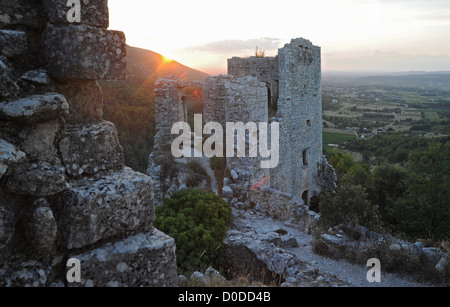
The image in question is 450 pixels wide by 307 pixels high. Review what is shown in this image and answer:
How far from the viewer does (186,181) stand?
1171cm

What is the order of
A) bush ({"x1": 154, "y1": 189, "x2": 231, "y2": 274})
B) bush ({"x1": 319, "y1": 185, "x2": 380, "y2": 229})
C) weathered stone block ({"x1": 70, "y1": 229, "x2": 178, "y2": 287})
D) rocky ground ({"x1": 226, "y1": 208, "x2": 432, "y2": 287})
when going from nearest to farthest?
1. weathered stone block ({"x1": 70, "y1": 229, "x2": 178, "y2": 287})
2. rocky ground ({"x1": 226, "y1": 208, "x2": 432, "y2": 287})
3. bush ({"x1": 154, "y1": 189, "x2": 231, "y2": 274})
4. bush ({"x1": 319, "y1": 185, "x2": 380, "y2": 229})

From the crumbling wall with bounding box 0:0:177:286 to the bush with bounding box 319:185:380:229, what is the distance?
6.04m

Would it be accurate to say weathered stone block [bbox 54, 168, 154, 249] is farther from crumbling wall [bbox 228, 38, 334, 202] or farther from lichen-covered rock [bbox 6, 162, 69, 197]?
crumbling wall [bbox 228, 38, 334, 202]

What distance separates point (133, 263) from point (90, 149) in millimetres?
834

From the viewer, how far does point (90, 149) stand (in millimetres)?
2486

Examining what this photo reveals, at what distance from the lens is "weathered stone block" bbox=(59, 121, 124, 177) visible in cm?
237

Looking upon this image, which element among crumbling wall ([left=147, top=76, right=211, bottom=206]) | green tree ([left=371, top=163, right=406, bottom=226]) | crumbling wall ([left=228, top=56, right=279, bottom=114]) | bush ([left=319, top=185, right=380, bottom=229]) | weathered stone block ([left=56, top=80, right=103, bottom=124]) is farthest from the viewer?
green tree ([left=371, top=163, right=406, bottom=226])

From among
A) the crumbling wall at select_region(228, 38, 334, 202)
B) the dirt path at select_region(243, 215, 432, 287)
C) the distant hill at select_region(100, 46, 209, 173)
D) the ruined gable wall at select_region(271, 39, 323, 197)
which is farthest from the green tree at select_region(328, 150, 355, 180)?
the dirt path at select_region(243, 215, 432, 287)

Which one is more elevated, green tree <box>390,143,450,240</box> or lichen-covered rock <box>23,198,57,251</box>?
lichen-covered rock <box>23,198,57,251</box>

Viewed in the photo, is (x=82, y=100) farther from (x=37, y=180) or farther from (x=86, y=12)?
(x=37, y=180)

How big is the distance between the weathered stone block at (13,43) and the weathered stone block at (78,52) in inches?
5.1

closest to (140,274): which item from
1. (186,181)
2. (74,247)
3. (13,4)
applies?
(74,247)

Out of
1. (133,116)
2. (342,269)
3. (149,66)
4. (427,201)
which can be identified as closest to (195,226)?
(342,269)
